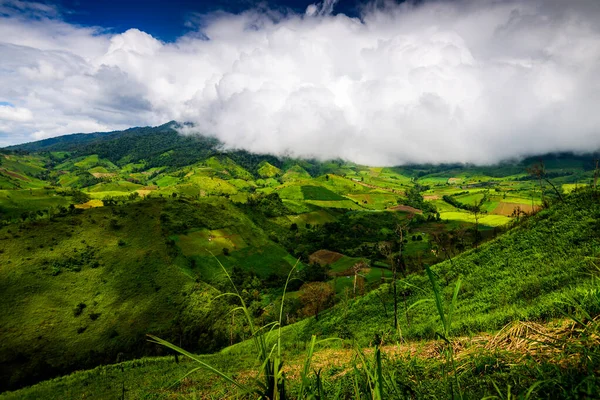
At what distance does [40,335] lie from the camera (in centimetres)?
5447

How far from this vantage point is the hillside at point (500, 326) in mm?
3439

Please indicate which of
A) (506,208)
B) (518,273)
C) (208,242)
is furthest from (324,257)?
(506,208)

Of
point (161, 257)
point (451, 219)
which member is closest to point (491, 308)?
point (161, 257)

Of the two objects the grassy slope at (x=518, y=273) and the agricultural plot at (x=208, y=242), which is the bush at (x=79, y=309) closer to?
the agricultural plot at (x=208, y=242)

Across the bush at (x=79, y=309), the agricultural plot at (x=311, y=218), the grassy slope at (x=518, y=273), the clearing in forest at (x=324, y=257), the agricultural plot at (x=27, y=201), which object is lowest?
the clearing in forest at (x=324, y=257)

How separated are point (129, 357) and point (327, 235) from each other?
112935 mm

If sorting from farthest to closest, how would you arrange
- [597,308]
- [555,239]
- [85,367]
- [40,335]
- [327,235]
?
[327,235], [40,335], [85,367], [555,239], [597,308]

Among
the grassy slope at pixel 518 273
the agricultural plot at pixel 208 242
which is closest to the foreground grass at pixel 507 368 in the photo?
the grassy slope at pixel 518 273

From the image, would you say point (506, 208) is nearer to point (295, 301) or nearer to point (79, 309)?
point (295, 301)

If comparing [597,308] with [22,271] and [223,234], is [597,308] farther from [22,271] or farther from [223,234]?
[223,234]

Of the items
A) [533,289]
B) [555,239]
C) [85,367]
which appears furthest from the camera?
[85,367]

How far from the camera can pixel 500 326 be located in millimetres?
8789

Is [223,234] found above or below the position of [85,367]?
above

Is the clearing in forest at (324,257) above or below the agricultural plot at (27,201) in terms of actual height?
below
